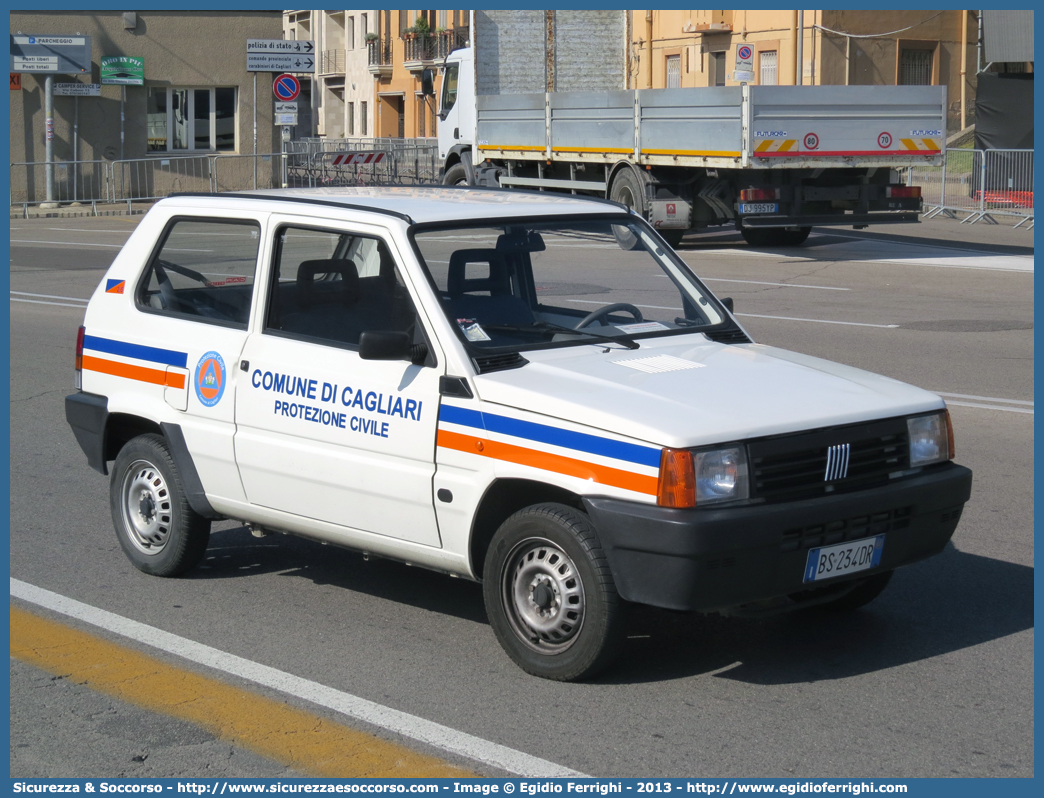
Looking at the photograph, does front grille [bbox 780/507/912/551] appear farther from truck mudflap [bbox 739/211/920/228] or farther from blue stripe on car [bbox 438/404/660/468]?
truck mudflap [bbox 739/211/920/228]

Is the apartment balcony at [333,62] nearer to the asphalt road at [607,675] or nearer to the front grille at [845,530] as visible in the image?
the asphalt road at [607,675]

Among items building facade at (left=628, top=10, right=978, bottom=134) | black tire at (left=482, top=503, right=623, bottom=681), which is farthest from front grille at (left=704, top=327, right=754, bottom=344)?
building facade at (left=628, top=10, right=978, bottom=134)

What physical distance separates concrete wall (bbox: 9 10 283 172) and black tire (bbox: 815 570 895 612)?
3135cm

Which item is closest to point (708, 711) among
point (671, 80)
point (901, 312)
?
point (901, 312)

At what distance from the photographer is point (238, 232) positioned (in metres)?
5.90

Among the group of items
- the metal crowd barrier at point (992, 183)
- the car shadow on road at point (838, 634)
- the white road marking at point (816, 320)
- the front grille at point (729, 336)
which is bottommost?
the car shadow on road at point (838, 634)

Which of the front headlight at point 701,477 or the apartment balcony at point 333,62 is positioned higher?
the apartment balcony at point 333,62

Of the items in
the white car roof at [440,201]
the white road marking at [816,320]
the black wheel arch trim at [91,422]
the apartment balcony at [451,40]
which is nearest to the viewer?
the white car roof at [440,201]

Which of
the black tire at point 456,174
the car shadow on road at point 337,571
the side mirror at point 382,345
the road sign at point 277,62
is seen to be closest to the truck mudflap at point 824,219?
the black tire at point 456,174

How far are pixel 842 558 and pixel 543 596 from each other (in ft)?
3.42

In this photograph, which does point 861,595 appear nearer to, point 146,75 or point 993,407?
point 993,407

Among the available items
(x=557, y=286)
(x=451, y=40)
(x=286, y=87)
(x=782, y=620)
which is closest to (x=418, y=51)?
(x=451, y=40)

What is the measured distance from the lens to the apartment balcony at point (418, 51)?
59.8m

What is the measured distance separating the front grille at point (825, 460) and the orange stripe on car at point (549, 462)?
15.7 inches
